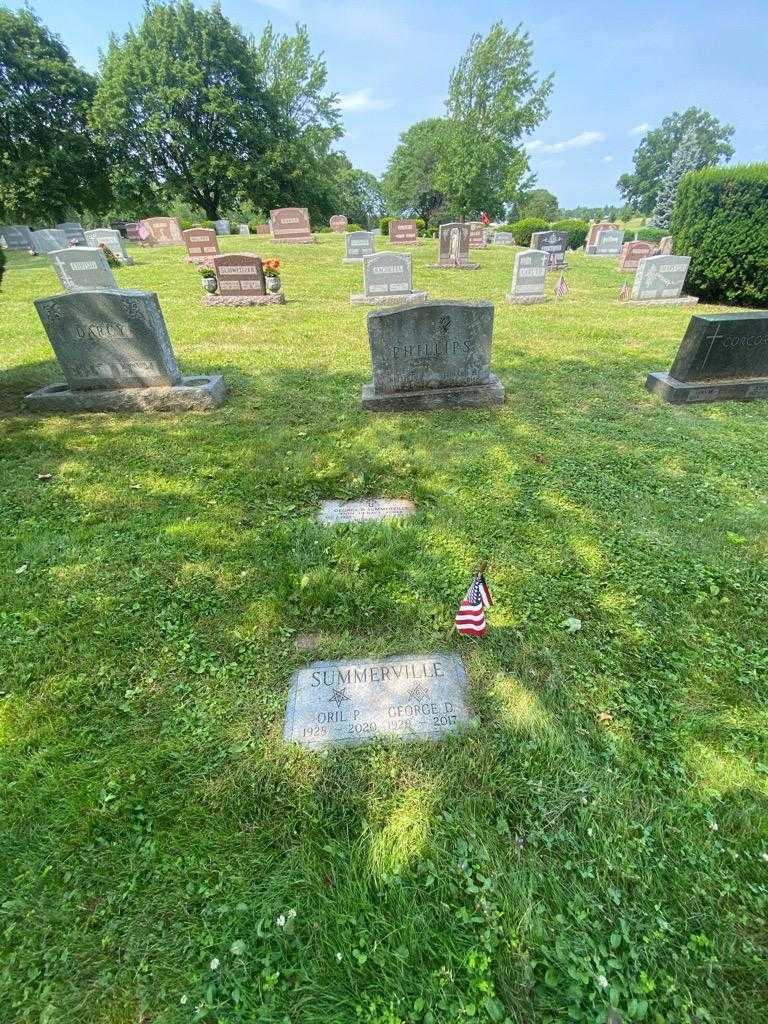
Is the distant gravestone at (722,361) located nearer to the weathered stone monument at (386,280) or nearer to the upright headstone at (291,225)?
the weathered stone monument at (386,280)

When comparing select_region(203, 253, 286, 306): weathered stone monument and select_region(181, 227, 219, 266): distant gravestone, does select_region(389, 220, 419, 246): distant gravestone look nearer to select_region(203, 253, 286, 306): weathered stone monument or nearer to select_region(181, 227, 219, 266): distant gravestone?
select_region(181, 227, 219, 266): distant gravestone

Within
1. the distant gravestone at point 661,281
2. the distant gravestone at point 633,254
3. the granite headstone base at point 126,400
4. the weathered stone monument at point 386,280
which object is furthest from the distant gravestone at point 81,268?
the distant gravestone at point 633,254

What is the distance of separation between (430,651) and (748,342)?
6374 mm

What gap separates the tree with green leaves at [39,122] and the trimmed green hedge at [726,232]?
40092mm

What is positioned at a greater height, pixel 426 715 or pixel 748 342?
pixel 748 342

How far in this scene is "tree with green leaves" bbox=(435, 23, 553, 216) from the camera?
28375 millimetres

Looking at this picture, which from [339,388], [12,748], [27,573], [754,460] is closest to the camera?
[12,748]

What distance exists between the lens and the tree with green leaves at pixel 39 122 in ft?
101

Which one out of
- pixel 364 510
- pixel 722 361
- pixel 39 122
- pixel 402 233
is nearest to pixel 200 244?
pixel 402 233

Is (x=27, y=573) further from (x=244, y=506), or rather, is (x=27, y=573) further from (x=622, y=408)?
(x=622, y=408)

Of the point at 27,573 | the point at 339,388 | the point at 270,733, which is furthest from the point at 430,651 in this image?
the point at 339,388

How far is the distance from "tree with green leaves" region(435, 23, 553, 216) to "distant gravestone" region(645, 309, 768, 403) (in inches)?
1209

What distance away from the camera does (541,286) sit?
482 inches

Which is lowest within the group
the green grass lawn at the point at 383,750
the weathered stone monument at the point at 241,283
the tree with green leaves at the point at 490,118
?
the green grass lawn at the point at 383,750
